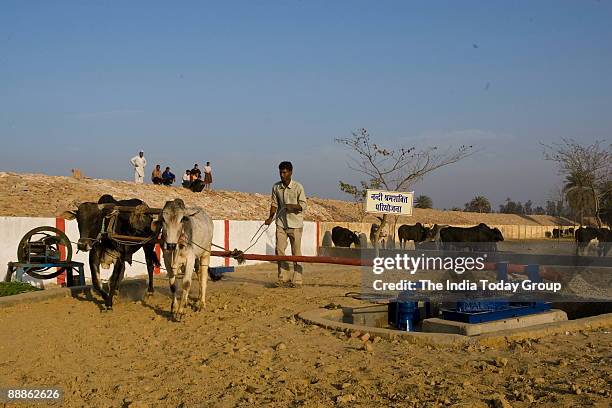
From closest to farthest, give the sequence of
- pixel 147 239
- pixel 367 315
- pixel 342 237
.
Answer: pixel 147 239
pixel 367 315
pixel 342 237

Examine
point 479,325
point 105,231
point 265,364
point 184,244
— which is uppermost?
point 105,231

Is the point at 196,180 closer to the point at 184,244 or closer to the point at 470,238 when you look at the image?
the point at 470,238

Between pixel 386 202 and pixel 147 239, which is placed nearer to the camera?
pixel 147 239

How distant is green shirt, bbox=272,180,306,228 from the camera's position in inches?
468

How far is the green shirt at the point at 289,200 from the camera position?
11.9 m

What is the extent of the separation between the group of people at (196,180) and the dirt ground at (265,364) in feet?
84.4

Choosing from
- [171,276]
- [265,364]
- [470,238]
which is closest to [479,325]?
[265,364]

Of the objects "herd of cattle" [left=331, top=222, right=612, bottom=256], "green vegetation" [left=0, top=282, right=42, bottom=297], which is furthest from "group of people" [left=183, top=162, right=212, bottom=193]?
"green vegetation" [left=0, top=282, right=42, bottom=297]

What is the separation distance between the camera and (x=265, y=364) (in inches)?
238

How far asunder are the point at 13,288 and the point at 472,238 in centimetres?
1613

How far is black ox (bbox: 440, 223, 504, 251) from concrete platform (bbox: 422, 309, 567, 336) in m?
11.0

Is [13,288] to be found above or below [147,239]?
below

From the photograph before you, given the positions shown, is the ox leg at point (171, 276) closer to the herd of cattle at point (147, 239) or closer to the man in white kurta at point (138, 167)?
the herd of cattle at point (147, 239)

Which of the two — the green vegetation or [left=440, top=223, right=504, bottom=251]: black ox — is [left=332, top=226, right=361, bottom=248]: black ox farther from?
the green vegetation
